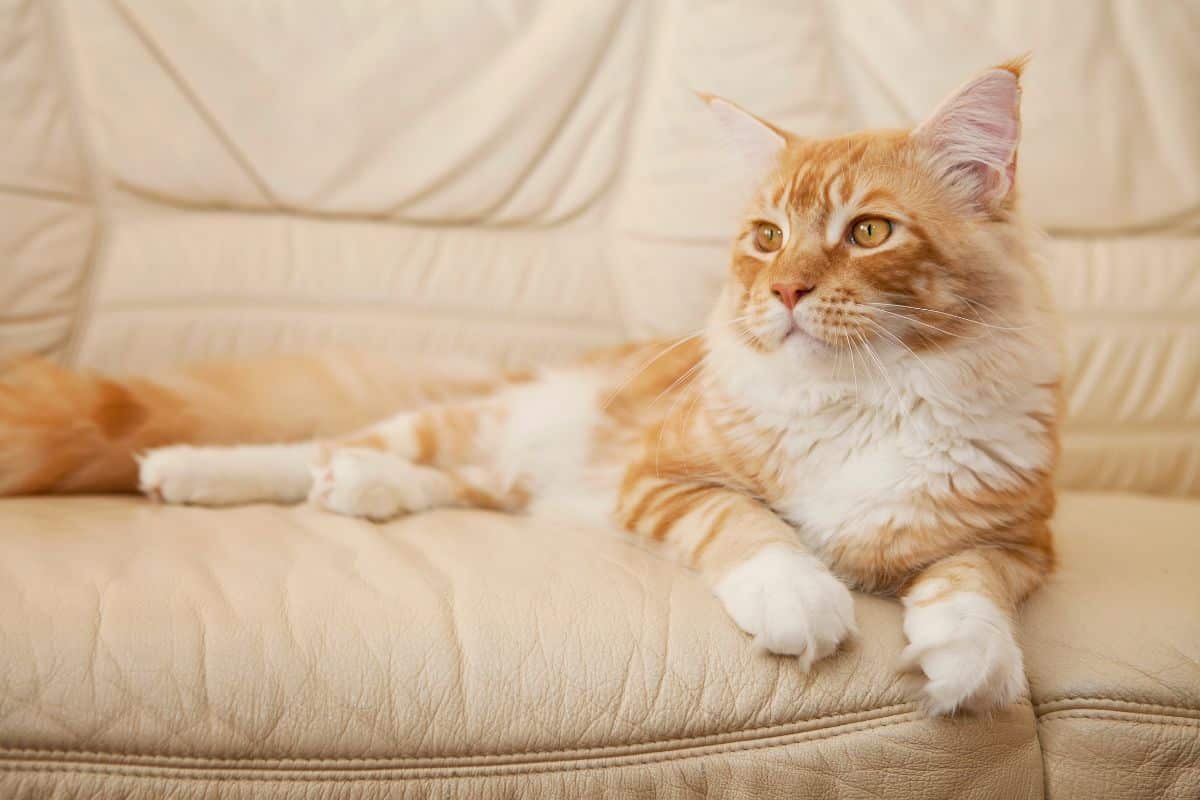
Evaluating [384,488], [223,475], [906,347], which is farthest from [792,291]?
[223,475]

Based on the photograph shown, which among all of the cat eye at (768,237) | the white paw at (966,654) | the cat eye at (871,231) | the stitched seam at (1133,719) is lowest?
the stitched seam at (1133,719)

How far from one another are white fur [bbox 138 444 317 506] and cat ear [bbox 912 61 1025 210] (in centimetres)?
113

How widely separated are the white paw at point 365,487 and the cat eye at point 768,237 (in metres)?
Result: 0.69

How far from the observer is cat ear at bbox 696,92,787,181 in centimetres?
146

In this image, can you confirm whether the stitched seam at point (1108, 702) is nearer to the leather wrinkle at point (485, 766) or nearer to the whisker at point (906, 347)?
the leather wrinkle at point (485, 766)

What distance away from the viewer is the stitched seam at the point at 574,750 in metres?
0.94

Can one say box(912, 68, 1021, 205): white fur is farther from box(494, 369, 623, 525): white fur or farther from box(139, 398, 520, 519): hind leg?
box(139, 398, 520, 519): hind leg

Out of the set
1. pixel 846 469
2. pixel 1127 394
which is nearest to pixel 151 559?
pixel 846 469

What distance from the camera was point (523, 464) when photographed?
70.9 inches

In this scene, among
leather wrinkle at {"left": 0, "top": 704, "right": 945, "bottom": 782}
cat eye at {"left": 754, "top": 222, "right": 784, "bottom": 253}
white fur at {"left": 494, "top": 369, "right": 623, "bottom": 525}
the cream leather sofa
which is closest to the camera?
leather wrinkle at {"left": 0, "top": 704, "right": 945, "bottom": 782}

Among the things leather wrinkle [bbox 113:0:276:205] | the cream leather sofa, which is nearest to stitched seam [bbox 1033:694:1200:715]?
the cream leather sofa

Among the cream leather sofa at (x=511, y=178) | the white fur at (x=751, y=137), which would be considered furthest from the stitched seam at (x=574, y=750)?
the white fur at (x=751, y=137)

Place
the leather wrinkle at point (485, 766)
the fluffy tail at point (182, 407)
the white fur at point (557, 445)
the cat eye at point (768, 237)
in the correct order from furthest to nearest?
the white fur at point (557, 445) < the fluffy tail at point (182, 407) < the cat eye at point (768, 237) < the leather wrinkle at point (485, 766)

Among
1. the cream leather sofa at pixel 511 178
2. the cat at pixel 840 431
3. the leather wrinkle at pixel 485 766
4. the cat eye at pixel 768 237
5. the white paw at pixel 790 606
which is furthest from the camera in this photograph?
the cream leather sofa at pixel 511 178
